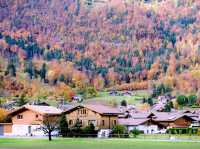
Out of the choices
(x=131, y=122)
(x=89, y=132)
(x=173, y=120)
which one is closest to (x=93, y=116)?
(x=131, y=122)

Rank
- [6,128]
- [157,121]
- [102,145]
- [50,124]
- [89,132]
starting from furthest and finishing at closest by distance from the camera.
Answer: [157,121], [6,128], [89,132], [50,124], [102,145]

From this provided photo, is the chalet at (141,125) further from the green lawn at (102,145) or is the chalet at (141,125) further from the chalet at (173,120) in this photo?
the green lawn at (102,145)

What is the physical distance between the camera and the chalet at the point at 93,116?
275 ft

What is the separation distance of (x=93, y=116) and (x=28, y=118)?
36.3ft

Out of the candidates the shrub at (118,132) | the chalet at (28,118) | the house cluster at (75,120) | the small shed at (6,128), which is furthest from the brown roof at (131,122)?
the small shed at (6,128)

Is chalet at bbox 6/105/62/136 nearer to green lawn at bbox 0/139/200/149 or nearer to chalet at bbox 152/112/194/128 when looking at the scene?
chalet at bbox 152/112/194/128

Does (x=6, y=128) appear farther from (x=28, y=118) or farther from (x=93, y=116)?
(x=93, y=116)

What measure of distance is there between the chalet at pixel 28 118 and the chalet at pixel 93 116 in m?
2.48

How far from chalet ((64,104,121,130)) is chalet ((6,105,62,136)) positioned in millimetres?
2476

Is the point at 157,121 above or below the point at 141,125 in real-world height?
above

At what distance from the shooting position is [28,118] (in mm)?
87938

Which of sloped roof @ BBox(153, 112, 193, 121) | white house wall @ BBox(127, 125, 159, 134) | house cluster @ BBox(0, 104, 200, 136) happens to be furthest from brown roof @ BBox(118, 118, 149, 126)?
sloped roof @ BBox(153, 112, 193, 121)

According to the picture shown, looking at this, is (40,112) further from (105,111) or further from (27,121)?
(105,111)

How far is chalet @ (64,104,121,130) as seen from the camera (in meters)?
83.7
